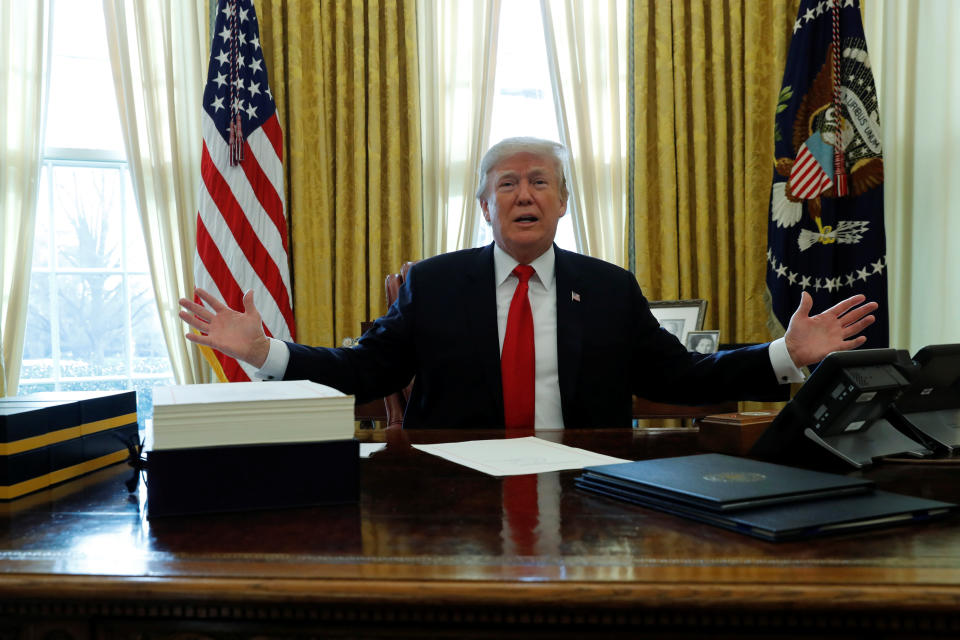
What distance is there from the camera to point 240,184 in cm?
378

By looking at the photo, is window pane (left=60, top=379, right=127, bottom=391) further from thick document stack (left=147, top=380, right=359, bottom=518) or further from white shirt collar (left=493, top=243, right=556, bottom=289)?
thick document stack (left=147, top=380, right=359, bottom=518)

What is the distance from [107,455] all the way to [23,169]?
3269 mm

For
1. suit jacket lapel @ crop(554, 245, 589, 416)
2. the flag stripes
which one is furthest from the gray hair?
the flag stripes

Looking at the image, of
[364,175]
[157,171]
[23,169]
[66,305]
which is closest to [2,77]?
[23,169]

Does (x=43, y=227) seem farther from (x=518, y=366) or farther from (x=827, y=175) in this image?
(x=827, y=175)

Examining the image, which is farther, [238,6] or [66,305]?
[66,305]

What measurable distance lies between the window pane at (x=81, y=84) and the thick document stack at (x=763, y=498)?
4.09 meters

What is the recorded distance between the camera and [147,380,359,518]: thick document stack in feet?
3.43

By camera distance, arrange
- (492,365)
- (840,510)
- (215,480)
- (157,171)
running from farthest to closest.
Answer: (157,171), (492,365), (215,480), (840,510)

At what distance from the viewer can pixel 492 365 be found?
2.22 meters

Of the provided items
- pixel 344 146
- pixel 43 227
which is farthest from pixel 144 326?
pixel 344 146

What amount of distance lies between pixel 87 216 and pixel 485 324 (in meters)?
3.08

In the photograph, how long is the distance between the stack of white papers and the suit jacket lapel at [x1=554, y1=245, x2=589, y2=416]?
3.94 feet

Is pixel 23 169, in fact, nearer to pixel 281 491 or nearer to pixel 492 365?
pixel 492 365
